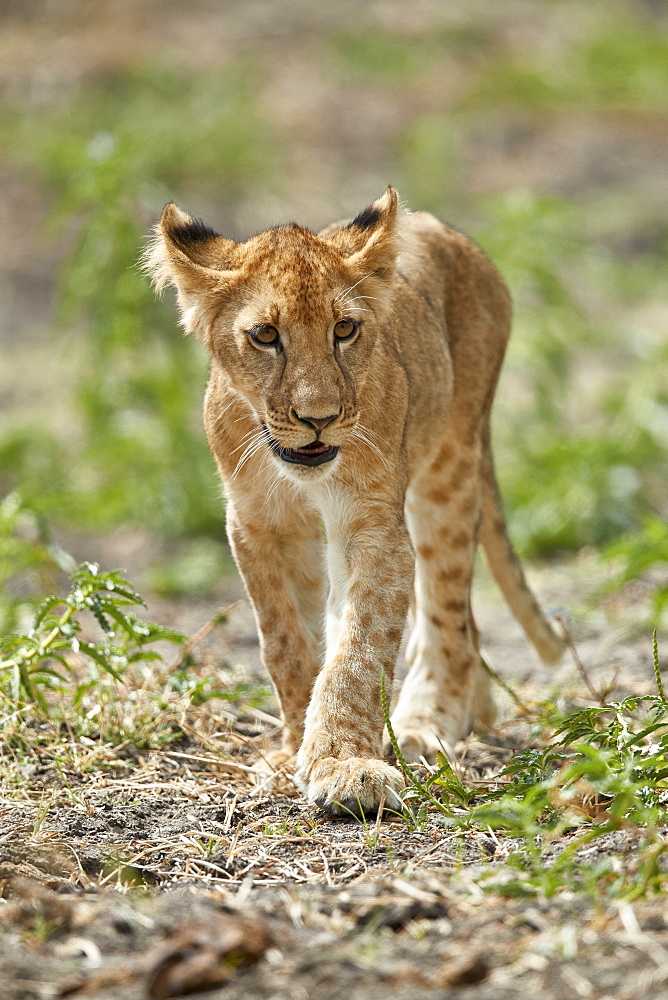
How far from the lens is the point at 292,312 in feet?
12.4

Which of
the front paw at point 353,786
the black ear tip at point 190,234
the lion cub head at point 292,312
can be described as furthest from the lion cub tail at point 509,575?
the front paw at point 353,786

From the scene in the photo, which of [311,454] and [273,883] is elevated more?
[311,454]

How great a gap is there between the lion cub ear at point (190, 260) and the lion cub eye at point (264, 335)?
0.25 metres

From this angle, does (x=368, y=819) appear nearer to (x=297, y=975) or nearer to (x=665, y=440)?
(x=297, y=975)

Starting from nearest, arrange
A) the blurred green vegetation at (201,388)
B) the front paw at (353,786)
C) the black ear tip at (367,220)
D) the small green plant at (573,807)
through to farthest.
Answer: the small green plant at (573,807), the front paw at (353,786), the black ear tip at (367,220), the blurred green vegetation at (201,388)

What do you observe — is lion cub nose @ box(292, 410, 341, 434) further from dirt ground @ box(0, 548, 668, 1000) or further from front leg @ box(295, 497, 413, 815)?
dirt ground @ box(0, 548, 668, 1000)

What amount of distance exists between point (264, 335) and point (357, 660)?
1.02m

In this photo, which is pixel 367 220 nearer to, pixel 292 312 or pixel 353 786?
pixel 292 312

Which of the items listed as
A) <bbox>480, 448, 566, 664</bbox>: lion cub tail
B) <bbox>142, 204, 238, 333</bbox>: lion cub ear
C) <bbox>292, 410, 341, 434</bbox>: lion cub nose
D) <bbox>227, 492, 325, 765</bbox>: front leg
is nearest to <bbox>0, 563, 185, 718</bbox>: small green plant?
<bbox>227, 492, 325, 765</bbox>: front leg

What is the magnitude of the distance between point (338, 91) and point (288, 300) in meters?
15.2

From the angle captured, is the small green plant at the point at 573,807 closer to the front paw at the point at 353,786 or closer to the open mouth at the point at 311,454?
the front paw at the point at 353,786

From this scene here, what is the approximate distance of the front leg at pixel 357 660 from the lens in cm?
353

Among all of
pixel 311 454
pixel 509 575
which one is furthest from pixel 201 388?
pixel 311 454

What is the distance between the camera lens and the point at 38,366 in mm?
11375
